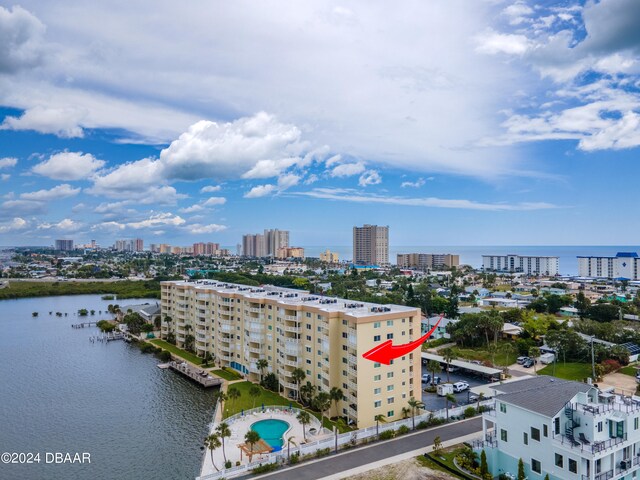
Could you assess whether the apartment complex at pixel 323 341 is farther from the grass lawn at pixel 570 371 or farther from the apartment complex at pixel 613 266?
the apartment complex at pixel 613 266

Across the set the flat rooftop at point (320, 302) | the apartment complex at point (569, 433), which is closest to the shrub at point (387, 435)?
the apartment complex at point (569, 433)

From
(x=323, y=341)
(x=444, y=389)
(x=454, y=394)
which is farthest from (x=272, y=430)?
(x=454, y=394)

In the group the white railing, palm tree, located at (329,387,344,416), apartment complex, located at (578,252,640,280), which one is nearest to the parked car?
the white railing

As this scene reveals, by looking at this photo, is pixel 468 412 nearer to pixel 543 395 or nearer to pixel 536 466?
pixel 536 466

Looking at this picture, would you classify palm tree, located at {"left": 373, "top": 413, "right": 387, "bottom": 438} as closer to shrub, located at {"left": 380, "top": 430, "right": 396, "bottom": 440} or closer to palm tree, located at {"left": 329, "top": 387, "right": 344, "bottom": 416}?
shrub, located at {"left": 380, "top": 430, "right": 396, "bottom": 440}

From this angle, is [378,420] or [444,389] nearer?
[378,420]

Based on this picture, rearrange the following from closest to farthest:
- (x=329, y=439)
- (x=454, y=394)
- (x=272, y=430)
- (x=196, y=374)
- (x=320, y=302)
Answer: (x=329, y=439)
(x=272, y=430)
(x=454, y=394)
(x=320, y=302)
(x=196, y=374)

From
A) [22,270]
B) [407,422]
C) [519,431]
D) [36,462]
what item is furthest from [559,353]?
[22,270]
